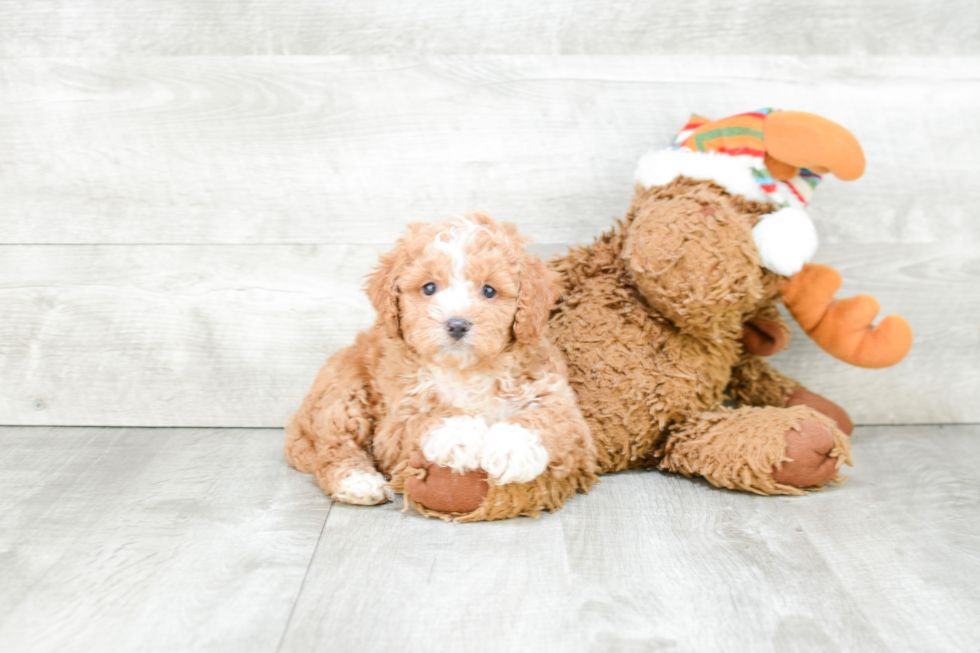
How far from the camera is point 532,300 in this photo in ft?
4.72

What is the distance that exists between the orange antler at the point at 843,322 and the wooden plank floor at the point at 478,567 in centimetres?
29

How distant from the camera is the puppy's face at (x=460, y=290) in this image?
138 centimetres

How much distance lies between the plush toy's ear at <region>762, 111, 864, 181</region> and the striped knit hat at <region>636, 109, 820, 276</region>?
0.03 m

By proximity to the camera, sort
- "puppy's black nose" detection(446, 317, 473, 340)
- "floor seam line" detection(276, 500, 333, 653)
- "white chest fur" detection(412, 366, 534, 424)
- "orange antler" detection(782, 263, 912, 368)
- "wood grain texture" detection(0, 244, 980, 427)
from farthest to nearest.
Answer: "wood grain texture" detection(0, 244, 980, 427) < "orange antler" detection(782, 263, 912, 368) < "white chest fur" detection(412, 366, 534, 424) < "puppy's black nose" detection(446, 317, 473, 340) < "floor seam line" detection(276, 500, 333, 653)

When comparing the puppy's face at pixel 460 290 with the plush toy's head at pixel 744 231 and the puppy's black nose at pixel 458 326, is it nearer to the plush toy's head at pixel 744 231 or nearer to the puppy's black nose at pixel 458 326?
the puppy's black nose at pixel 458 326

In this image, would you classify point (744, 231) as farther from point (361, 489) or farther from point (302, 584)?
point (302, 584)

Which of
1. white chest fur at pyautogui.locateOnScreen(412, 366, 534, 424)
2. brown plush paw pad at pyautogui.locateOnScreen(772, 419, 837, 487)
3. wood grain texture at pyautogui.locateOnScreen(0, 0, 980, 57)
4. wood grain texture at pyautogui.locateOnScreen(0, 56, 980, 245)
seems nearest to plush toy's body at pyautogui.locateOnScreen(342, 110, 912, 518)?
brown plush paw pad at pyautogui.locateOnScreen(772, 419, 837, 487)

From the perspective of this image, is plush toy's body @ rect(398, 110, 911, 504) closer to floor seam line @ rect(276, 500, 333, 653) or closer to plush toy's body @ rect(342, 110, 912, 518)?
plush toy's body @ rect(342, 110, 912, 518)

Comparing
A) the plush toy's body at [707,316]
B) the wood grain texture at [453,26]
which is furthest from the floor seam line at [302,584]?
the wood grain texture at [453,26]

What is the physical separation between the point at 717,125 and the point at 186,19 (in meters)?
1.28

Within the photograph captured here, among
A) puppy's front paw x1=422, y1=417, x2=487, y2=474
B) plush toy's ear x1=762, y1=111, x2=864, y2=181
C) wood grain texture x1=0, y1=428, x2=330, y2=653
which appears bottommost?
wood grain texture x1=0, y1=428, x2=330, y2=653

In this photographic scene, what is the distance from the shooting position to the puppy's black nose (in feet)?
4.47

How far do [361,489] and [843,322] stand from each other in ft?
3.60

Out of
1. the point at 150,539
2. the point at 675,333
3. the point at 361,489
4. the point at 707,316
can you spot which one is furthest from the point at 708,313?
the point at 150,539
